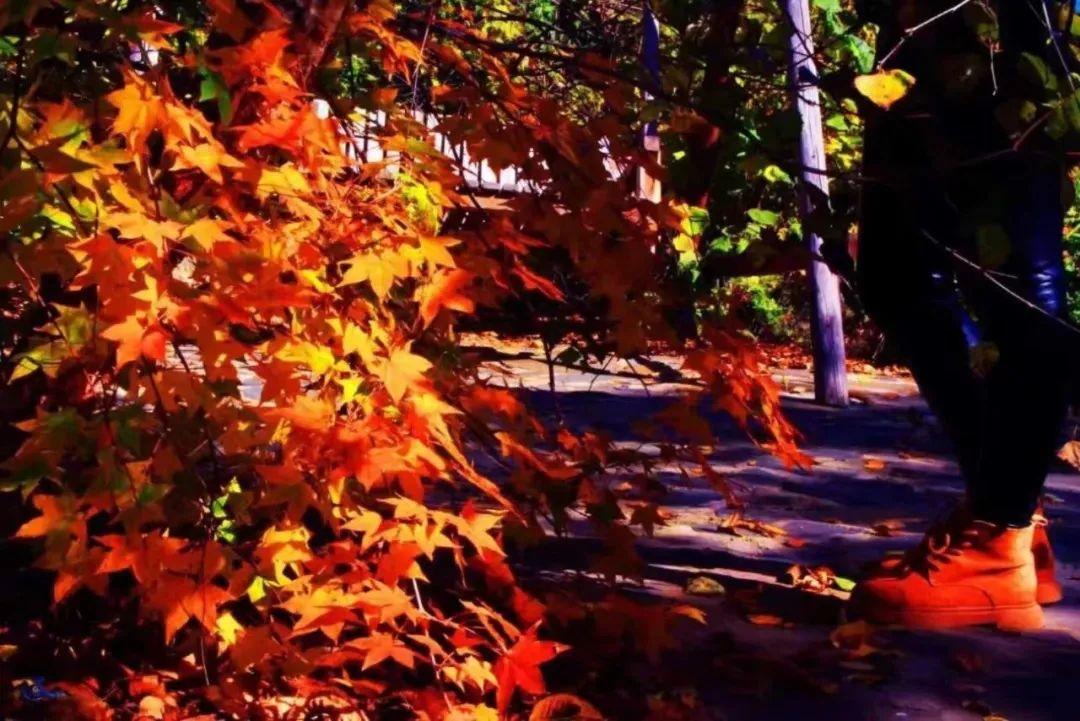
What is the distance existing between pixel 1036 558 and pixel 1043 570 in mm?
29

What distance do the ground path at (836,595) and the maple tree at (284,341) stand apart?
0.87ft

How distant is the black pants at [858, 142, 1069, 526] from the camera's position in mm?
2334

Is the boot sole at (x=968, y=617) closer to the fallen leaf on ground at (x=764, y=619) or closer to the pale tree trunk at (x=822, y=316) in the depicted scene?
the fallen leaf on ground at (x=764, y=619)

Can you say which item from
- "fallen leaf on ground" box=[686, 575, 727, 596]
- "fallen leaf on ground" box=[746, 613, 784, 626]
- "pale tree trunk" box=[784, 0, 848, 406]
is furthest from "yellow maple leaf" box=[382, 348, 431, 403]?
"pale tree trunk" box=[784, 0, 848, 406]

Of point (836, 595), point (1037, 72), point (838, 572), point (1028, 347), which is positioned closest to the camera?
point (1037, 72)

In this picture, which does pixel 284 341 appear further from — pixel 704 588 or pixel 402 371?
pixel 704 588

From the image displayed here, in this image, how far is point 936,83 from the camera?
2031 millimetres

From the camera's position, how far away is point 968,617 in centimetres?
256

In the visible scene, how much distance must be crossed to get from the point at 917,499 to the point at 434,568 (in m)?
1.83

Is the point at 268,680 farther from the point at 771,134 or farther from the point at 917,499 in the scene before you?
the point at 917,499

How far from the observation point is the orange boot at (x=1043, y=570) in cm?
273

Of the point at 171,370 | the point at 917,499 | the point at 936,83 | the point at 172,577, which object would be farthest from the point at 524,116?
the point at 917,499

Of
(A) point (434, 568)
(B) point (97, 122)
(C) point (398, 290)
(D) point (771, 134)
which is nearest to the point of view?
(B) point (97, 122)

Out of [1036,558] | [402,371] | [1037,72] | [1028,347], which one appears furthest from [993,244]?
[1036,558]
